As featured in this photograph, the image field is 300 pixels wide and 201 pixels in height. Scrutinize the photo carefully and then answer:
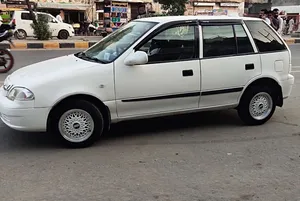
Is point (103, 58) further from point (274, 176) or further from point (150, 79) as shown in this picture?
point (274, 176)

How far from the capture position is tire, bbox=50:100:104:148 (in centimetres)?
430

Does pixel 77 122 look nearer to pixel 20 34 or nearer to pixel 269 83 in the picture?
pixel 269 83

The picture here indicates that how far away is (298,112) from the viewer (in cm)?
610

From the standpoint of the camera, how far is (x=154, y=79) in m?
4.59

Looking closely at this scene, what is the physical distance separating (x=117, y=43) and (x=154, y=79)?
29.1 inches

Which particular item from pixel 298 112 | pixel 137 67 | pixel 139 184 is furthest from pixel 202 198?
pixel 298 112

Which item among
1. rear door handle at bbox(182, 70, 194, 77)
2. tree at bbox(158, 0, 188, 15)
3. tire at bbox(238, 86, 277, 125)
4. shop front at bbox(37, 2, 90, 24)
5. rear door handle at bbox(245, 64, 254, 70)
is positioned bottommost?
tire at bbox(238, 86, 277, 125)

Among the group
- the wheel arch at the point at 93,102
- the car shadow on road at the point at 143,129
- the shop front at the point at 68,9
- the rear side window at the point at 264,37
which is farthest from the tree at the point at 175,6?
the wheel arch at the point at 93,102

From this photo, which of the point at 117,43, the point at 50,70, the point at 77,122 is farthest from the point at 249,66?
the point at 50,70

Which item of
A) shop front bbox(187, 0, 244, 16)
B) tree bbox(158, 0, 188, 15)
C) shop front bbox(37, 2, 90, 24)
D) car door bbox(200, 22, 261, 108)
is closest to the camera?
car door bbox(200, 22, 261, 108)

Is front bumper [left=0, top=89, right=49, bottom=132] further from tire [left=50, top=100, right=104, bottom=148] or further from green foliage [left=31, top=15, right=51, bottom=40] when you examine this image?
green foliage [left=31, top=15, right=51, bottom=40]

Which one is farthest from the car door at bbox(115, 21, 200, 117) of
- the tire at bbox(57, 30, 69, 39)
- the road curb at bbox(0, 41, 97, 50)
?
the tire at bbox(57, 30, 69, 39)

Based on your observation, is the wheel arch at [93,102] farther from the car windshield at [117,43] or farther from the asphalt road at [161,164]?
the car windshield at [117,43]

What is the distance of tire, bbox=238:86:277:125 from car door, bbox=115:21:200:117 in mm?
777
